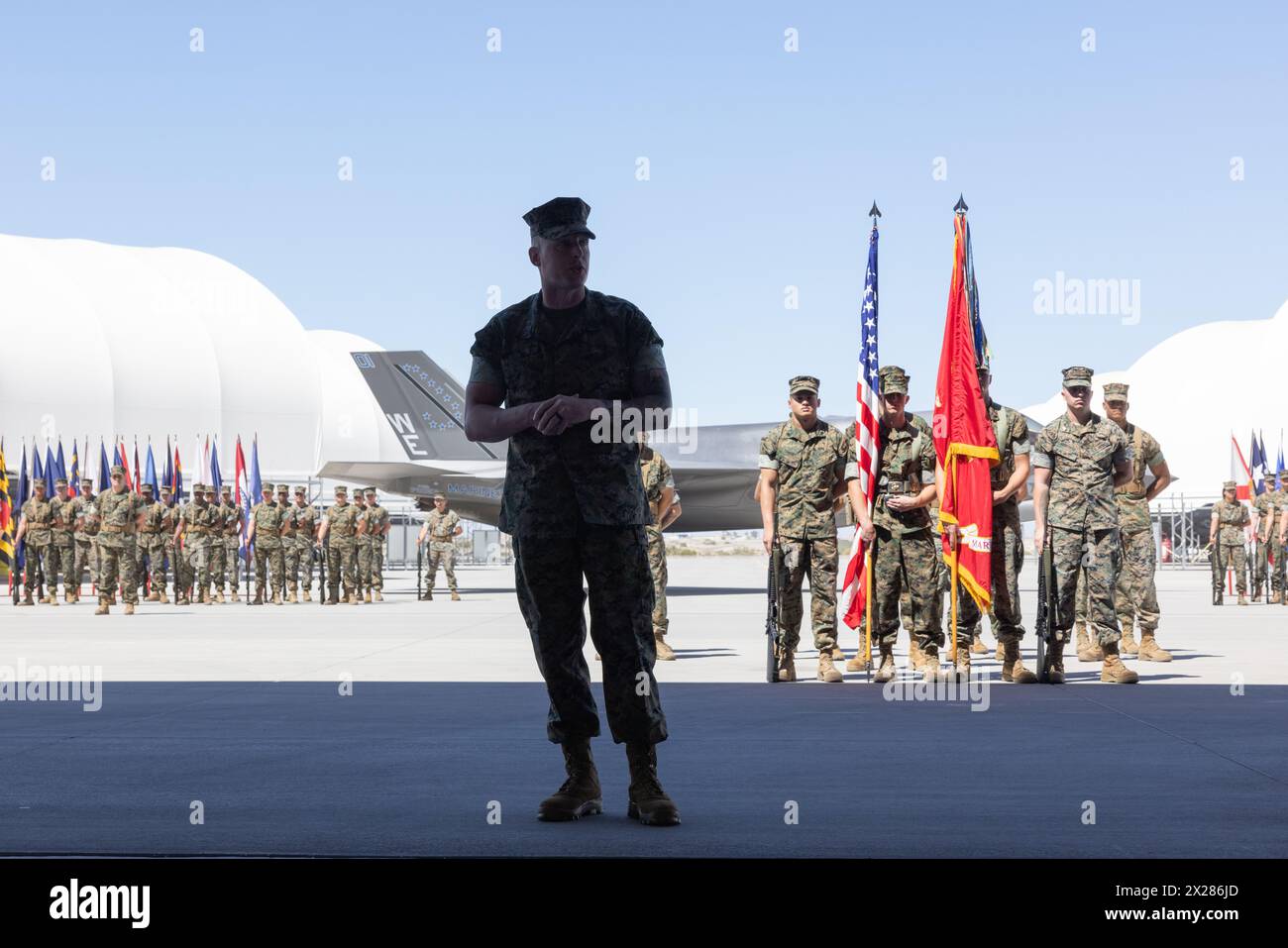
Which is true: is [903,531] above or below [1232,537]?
above

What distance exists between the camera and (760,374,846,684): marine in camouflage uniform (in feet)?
33.1

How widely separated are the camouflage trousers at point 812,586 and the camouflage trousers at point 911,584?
341 mm

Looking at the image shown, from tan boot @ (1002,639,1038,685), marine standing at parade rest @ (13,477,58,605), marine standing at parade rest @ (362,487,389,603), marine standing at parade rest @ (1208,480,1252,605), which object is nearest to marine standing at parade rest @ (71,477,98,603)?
marine standing at parade rest @ (13,477,58,605)

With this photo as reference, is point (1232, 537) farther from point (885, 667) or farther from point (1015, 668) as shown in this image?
point (885, 667)

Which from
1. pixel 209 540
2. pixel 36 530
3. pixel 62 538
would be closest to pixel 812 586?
pixel 209 540

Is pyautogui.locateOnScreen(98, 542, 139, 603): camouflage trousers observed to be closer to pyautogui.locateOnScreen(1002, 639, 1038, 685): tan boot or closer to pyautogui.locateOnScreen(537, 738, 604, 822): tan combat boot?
pyautogui.locateOnScreen(1002, 639, 1038, 685): tan boot

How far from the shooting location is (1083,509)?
10.1 m

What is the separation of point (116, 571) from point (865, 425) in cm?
1484

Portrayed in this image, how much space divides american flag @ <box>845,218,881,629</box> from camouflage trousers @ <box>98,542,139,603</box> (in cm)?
1346

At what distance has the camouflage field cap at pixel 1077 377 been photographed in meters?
10.3

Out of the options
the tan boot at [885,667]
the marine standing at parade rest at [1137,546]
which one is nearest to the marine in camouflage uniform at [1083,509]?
the tan boot at [885,667]

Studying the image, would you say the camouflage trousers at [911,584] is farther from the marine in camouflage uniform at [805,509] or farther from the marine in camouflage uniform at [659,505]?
the marine in camouflage uniform at [659,505]
